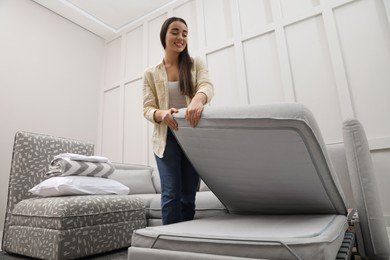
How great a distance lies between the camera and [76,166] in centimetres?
166

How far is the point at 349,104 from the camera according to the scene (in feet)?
6.66

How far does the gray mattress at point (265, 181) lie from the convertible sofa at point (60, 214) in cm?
82

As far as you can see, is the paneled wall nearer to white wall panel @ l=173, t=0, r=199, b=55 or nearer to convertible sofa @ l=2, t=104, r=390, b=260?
white wall panel @ l=173, t=0, r=199, b=55

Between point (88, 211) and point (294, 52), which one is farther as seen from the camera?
point (294, 52)

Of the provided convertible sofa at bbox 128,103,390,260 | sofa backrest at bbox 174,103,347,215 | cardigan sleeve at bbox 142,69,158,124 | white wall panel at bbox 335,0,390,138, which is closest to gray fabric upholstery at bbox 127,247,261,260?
convertible sofa at bbox 128,103,390,260

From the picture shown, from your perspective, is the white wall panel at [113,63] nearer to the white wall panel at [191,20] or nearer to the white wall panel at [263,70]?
the white wall panel at [191,20]

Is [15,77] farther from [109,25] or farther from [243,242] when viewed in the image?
[243,242]

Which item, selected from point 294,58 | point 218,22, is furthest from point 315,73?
point 218,22

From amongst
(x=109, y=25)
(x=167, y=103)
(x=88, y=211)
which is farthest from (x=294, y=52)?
(x=109, y=25)

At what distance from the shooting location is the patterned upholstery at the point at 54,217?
4.56ft

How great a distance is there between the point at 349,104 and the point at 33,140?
2391 millimetres

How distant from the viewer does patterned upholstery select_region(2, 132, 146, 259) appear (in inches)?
54.7

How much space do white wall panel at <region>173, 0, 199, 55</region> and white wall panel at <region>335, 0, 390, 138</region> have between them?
1.52m

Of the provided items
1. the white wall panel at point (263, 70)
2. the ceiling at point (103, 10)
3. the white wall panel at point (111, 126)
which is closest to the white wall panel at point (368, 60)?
the white wall panel at point (263, 70)
